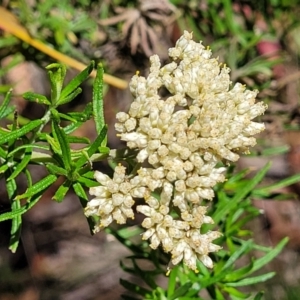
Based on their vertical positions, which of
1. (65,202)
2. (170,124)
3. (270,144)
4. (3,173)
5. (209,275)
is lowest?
(65,202)

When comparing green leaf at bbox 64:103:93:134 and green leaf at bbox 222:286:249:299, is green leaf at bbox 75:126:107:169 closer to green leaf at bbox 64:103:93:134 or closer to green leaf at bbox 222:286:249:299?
green leaf at bbox 64:103:93:134

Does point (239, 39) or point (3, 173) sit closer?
point (3, 173)

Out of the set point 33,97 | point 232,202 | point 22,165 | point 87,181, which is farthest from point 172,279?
point 33,97

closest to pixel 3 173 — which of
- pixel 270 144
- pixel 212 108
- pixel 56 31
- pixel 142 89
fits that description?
pixel 142 89

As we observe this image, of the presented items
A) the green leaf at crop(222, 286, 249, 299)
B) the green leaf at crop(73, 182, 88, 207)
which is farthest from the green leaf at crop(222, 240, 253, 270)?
the green leaf at crop(73, 182, 88, 207)

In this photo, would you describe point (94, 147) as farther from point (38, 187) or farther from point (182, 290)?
point (182, 290)

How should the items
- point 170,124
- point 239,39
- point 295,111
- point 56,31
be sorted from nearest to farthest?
point 170,124 → point 56,31 → point 239,39 → point 295,111

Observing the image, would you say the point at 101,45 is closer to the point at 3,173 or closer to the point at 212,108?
the point at 3,173
